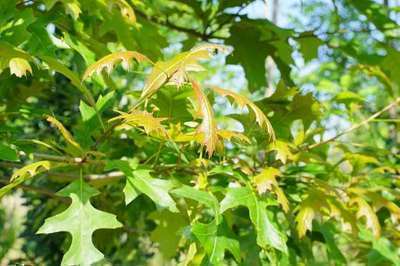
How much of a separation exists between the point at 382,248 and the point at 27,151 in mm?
927

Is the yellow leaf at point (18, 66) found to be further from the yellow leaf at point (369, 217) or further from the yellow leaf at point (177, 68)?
the yellow leaf at point (369, 217)

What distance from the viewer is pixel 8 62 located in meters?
1.11

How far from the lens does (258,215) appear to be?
49.1 inches

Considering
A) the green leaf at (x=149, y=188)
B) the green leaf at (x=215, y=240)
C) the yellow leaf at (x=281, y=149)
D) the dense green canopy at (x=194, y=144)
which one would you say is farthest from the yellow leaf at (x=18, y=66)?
the yellow leaf at (x=281, y=149)

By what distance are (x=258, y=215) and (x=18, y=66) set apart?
→ 0.57 m

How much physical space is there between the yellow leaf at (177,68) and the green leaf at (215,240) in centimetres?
32

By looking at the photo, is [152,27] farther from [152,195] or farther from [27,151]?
[152,195]

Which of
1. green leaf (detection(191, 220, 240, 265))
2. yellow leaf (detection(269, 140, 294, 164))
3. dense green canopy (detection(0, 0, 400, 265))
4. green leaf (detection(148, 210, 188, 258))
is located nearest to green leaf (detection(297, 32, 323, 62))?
dense green canopy (detection(0, 0, 400, 265))

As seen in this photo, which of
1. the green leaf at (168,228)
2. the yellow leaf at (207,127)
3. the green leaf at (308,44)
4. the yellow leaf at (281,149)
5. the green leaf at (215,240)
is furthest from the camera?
the green leaf at (308,44)

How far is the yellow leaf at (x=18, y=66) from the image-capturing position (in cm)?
108

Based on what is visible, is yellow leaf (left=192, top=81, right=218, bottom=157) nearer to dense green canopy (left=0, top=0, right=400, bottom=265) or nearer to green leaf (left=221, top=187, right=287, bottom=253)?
dense green canopy (left=0, top=0, right=400, bottom=265)

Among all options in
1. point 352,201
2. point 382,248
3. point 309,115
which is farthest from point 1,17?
point 382,248

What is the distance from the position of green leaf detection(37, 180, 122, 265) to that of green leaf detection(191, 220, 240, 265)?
6.8 inches

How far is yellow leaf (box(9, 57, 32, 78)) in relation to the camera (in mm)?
1080
